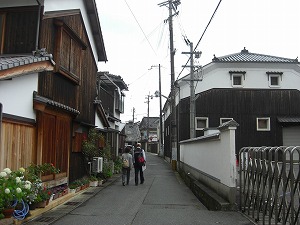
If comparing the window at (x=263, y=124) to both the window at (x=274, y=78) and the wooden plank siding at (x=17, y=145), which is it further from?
the wooden plank siding at (x=17, y=145)

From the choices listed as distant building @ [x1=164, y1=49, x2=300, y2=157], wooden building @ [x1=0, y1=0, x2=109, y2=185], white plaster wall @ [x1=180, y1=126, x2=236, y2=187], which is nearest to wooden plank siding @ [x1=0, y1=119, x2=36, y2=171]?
wooden building @ [x1=0, y1=0, x2=109, y2=185]

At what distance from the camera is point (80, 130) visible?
14297 mm

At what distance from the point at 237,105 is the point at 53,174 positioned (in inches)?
797

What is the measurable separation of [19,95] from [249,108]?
894 inches

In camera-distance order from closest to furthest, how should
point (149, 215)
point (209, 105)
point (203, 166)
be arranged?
point (149, 215) < point (203, 166) < point (209, 105)

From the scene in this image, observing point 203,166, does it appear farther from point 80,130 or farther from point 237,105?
point 237,105

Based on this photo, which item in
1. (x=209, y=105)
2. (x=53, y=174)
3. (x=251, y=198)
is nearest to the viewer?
(x=251, y=198)

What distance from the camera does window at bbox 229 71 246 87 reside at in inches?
1110

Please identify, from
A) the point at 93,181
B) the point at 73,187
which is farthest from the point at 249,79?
the point at 73,187

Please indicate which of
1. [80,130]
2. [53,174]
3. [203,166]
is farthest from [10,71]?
[203,166]

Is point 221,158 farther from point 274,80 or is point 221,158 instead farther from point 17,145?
point 274,80

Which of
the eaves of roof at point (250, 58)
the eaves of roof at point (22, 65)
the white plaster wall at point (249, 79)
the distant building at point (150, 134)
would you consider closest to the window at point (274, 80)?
the white plaster wall at point (249, 79)

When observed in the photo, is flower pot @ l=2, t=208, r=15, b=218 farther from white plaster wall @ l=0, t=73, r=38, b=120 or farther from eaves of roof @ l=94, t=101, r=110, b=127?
eaves of roof @ l=94, t=101, r=110, b=127

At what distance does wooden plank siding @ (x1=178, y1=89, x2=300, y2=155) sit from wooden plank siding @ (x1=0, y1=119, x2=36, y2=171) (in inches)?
784
